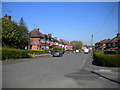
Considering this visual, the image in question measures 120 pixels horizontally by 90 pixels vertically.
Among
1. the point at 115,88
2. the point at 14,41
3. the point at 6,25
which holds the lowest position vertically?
the point at 115,88

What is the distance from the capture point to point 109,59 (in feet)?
47.1

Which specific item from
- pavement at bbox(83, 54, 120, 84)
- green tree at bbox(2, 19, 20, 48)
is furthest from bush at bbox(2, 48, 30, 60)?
pavement at bbox(83, 54, 120, 84)

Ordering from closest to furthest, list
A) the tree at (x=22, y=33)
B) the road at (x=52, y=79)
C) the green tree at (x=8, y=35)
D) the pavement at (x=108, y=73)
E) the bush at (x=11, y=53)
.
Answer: the road at (x=52, y=79) < the pavement at (x=108, y=73) < the bush at (x=11, y=53) < the green tree at (x=8, y=35) < the tree at (x=22, y=33)

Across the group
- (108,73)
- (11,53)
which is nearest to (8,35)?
(11,53)

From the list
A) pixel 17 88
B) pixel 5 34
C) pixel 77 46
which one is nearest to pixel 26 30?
pixel 5 34

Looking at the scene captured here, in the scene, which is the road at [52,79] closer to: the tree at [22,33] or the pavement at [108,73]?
the pavement at [108,73]

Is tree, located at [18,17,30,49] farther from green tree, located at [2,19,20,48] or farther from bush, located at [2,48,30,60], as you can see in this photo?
bush, located at [2,48,30,60]

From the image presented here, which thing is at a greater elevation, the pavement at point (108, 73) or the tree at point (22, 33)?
the tree at point (22, 33)

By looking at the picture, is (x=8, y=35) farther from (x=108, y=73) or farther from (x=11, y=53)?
(x=108, y=73)

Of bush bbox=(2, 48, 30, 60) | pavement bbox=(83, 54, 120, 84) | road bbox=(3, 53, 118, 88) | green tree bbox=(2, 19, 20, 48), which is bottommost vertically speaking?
pavement bbox=(83, 54, 120, 84)

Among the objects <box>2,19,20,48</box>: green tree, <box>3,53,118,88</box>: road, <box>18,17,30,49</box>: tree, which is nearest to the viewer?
<box>3,53,118,88</box>: road

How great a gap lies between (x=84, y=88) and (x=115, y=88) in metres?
1.41

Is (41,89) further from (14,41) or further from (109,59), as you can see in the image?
(14,41)

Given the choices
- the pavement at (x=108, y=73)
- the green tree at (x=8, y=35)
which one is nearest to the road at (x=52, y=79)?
the pavement at (x=108, y=73)
